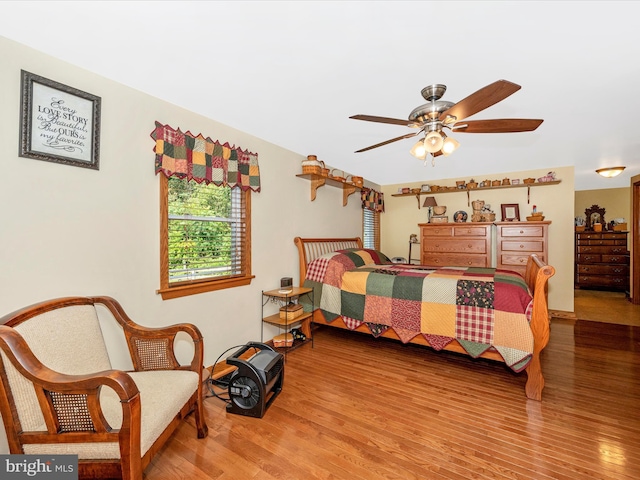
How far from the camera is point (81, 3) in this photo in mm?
1283

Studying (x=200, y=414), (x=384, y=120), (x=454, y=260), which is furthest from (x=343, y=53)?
(x=454, y=260)

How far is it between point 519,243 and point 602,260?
3588mm

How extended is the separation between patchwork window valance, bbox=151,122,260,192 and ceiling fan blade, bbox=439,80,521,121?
1.82 m

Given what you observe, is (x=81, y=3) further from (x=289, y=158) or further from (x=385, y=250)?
(x=385, y=250)

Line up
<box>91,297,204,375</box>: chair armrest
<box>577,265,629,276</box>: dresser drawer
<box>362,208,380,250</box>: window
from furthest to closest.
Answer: <box>577,265,629,276</box>: dresser drawer
<box>362,208,380,250</box>: window
<box>91,297,204,375</box>: chair armrest

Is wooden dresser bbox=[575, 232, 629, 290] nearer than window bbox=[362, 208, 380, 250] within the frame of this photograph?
No

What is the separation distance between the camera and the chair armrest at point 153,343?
170cm

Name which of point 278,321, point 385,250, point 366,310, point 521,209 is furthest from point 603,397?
point 385,250

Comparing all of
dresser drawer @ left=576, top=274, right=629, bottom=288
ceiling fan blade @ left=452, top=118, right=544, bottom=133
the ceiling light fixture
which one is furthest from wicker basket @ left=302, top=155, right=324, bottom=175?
dresser drawer @ left=576, top=274, right=629, bottom=288

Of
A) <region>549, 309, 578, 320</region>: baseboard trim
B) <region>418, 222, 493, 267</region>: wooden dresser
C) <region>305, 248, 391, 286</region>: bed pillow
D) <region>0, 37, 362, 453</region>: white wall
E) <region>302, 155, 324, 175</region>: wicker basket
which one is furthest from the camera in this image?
<region>418, 222, 493, 267</region>: wooden dresser

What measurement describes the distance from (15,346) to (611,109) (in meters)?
4.25

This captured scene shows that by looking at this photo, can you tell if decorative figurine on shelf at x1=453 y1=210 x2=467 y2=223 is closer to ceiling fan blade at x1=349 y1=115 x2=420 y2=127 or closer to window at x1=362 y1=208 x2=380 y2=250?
window at x1=362 y1=208 x2=380 y2=250

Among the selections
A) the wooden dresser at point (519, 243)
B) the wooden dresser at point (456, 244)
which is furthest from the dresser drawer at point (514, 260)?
the wooden dresser at point (456, 244)

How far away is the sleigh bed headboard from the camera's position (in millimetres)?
3535
